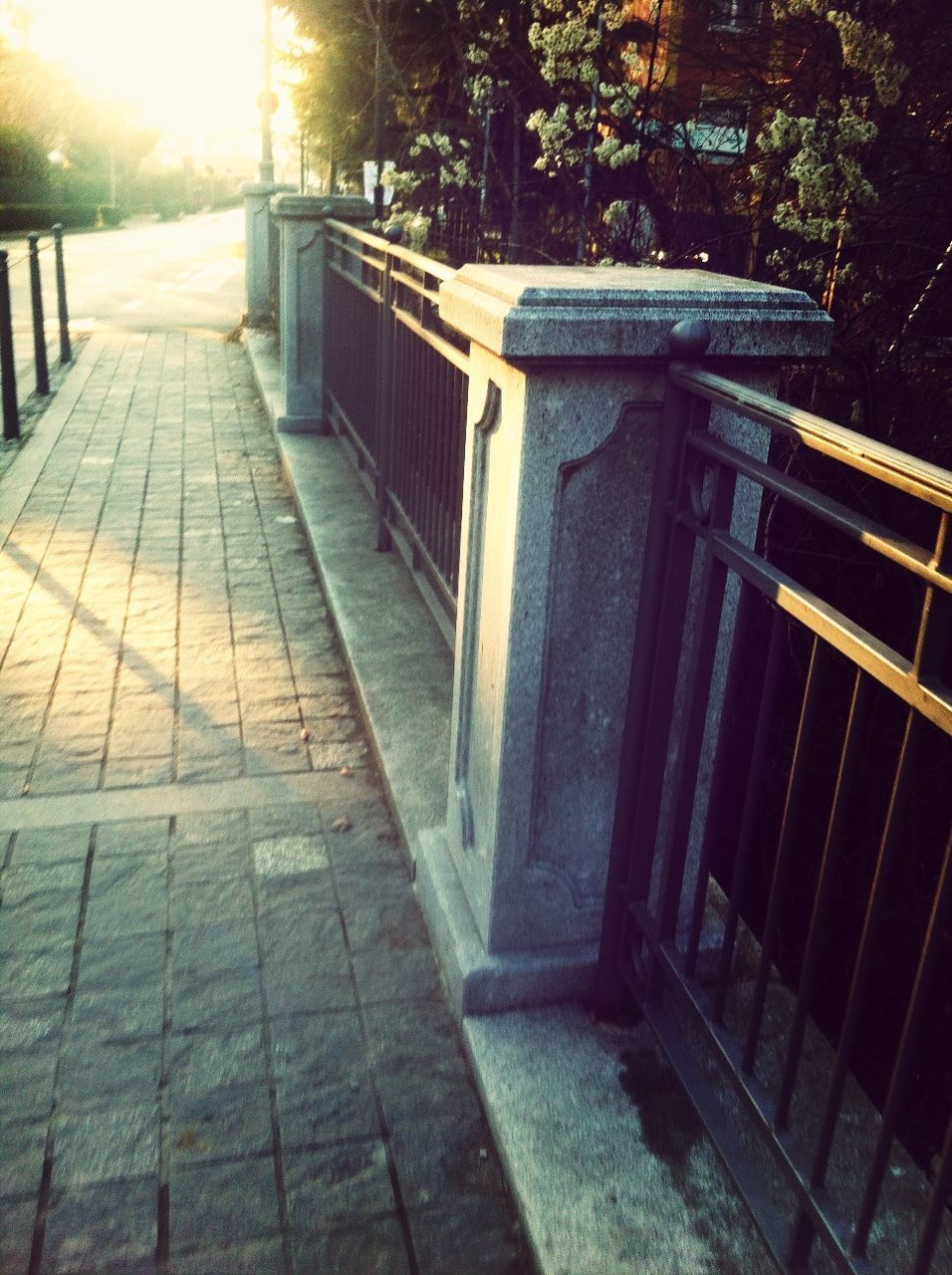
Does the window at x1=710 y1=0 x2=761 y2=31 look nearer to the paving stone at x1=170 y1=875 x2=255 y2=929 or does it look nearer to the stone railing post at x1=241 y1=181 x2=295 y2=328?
the paving stone at x1=170 y1=875 x2=255 y2=929

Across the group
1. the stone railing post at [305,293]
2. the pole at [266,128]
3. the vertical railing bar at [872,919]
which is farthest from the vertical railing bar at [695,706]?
the pole at [266,128]

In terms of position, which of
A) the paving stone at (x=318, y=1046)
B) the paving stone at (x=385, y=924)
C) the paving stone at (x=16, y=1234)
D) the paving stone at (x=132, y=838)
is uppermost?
the paving stone at (x=318, y=1046)

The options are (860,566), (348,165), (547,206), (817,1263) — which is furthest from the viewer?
(348,165)

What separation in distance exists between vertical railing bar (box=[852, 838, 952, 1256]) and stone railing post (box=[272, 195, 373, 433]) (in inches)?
290

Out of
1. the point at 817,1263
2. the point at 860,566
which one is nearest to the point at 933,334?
the point at 860,566

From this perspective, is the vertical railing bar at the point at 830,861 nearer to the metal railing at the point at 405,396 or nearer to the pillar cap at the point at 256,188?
the metal railing at the point at 405,396

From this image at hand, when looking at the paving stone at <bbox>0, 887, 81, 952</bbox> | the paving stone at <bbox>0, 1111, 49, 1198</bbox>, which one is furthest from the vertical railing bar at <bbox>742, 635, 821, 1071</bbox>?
the paving stone at <bbox>0, 887, 81, 952</bbox>

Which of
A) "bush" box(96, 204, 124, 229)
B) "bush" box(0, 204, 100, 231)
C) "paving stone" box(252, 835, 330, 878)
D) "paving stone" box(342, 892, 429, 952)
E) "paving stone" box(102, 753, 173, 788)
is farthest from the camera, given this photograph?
"bush" box(96, 204, 124, 229)

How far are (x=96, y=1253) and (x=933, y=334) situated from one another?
398 centimetres

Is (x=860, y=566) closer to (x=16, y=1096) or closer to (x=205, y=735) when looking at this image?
(x=205, y=735)

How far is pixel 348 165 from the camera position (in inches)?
547

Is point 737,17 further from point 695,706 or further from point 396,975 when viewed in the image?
point 396,975

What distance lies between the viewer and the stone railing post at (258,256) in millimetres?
14664

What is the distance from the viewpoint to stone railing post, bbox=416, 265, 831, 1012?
230 centimetres
